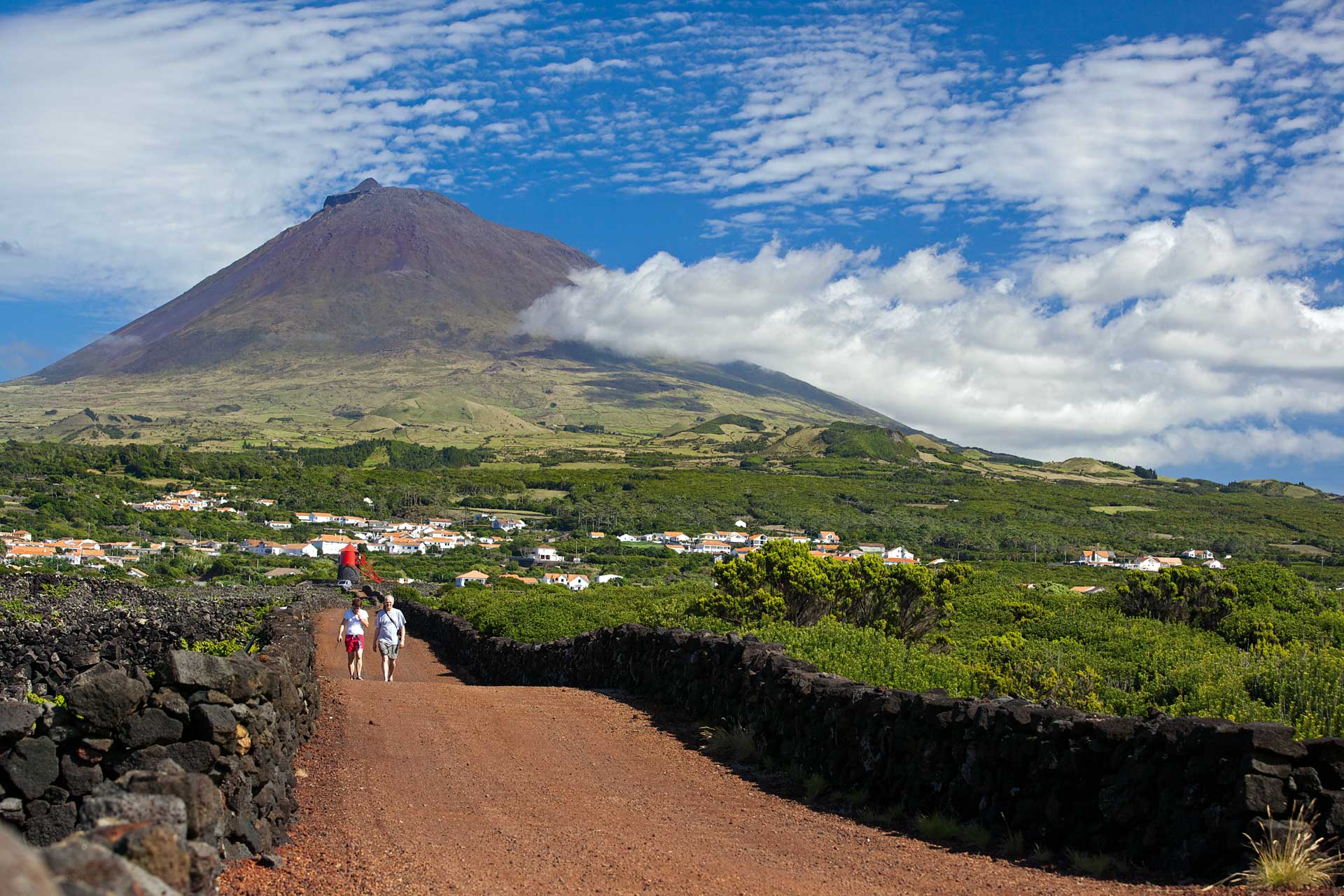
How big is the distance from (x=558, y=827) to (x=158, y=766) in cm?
391

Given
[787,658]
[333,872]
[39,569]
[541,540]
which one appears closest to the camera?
[333,872]

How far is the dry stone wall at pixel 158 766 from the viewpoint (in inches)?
157

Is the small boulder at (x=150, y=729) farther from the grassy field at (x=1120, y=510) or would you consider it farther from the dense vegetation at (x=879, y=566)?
the grassy field at (x=1120, y=510)

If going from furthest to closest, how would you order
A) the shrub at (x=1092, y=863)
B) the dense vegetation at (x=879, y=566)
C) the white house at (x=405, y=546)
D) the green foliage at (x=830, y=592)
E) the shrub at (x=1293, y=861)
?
the white house at (x=405, y=546), the green foliage at (x=830, y=592), the dense vegetation at (x=879, y=566), the shrub at (x=1092, y=863), the shrub at (x=1293, y=861)

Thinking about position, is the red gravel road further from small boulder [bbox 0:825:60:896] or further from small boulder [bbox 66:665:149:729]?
small boulder [bbox 0:825:60:896]

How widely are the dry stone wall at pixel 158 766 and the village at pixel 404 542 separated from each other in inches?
2186

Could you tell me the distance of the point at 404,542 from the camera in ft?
350

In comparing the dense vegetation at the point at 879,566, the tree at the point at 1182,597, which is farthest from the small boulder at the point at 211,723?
the tree at the point at 1182,597

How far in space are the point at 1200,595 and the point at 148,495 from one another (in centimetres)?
11209

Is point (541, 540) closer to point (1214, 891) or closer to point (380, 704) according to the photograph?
point (380, 704)

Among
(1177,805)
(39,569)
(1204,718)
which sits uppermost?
(1204,718)

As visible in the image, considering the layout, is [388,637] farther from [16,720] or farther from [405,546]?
[405,546]

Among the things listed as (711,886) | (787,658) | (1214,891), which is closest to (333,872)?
(711,886)

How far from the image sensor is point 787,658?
42.2 ft
